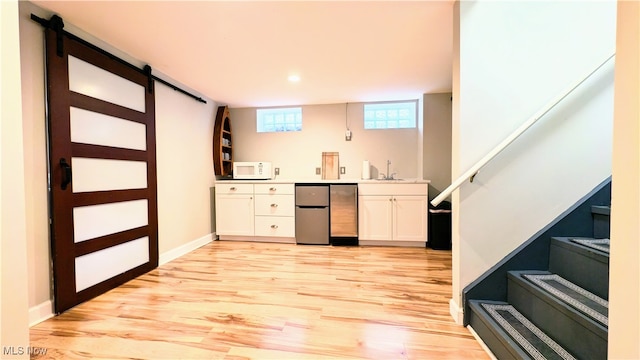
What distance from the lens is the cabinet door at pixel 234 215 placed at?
3768 mm

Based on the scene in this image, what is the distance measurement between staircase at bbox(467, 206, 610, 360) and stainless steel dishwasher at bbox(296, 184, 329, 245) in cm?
223

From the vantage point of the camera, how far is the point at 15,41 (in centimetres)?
77

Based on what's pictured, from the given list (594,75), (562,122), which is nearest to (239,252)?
(562,122)

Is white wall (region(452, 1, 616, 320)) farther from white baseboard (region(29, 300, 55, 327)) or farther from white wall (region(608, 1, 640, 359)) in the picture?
white baseboard (region(29, 300, 55, 327))

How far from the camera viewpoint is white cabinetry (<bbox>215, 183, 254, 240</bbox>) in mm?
3768

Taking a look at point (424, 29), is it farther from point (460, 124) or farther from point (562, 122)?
point (562, 122)

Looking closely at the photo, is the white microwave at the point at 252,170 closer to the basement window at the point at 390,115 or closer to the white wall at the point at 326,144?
the white wall at the point at 326,144

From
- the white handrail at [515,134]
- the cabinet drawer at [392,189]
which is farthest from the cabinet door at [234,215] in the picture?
the white handrail at [515,134]

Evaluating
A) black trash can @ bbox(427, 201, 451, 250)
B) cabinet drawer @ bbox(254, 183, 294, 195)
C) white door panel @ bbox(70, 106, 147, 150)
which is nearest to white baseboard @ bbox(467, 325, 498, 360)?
black trash can @ bbox(427, 201, 451, 250)

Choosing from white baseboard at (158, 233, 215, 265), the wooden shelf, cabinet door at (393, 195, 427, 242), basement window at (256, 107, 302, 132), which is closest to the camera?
white baseboard at (158, 233, 215, 265)

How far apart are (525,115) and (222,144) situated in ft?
12.1

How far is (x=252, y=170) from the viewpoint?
3.96m

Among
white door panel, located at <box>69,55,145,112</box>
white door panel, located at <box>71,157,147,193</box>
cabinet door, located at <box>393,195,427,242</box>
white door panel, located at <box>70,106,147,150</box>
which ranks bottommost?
cabinet door, located at <box>393,195,427,242</box>

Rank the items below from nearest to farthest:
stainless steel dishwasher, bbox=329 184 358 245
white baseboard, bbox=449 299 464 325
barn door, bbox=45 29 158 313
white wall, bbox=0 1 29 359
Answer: white wall, bbox=0 1 29 359 → white baseboard, bbox=449 299 464 325 → barn door, bbox=45 29 158 313 → stainless steel dishwasher, bbox=329 184 358 245
